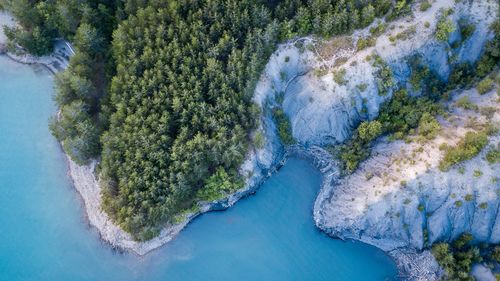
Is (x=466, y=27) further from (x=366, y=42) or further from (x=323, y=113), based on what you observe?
(x=323, y=113)

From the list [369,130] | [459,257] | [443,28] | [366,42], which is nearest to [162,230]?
[369,130]

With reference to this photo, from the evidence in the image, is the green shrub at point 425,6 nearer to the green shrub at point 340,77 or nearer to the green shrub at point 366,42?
the green shrub at point 366,42

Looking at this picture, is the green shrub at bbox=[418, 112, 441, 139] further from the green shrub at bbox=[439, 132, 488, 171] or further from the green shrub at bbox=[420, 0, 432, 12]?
the green shrub at bbox=[420, 0, 432, 12]

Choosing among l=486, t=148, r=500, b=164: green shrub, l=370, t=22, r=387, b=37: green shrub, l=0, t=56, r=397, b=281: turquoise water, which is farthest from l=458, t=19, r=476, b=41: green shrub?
l=0, t=56, r=397, b=281: turquoise water

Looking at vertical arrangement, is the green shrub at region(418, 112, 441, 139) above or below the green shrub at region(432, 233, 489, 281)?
above

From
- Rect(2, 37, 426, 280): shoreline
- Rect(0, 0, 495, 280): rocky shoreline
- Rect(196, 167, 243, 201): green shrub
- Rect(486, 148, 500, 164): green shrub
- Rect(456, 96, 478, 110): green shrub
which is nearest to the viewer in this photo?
Rect(486, 148, 500, 164): green shrub

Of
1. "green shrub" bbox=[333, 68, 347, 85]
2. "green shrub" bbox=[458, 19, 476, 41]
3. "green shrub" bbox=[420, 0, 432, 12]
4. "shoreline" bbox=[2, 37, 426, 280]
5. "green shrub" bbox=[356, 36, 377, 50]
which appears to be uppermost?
"green shrub" bbox=[420, 0, 432, 12]

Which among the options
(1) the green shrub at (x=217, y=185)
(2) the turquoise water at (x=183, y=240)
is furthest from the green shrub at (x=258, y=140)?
(2) the turquoise water at (x=183, y=240)
